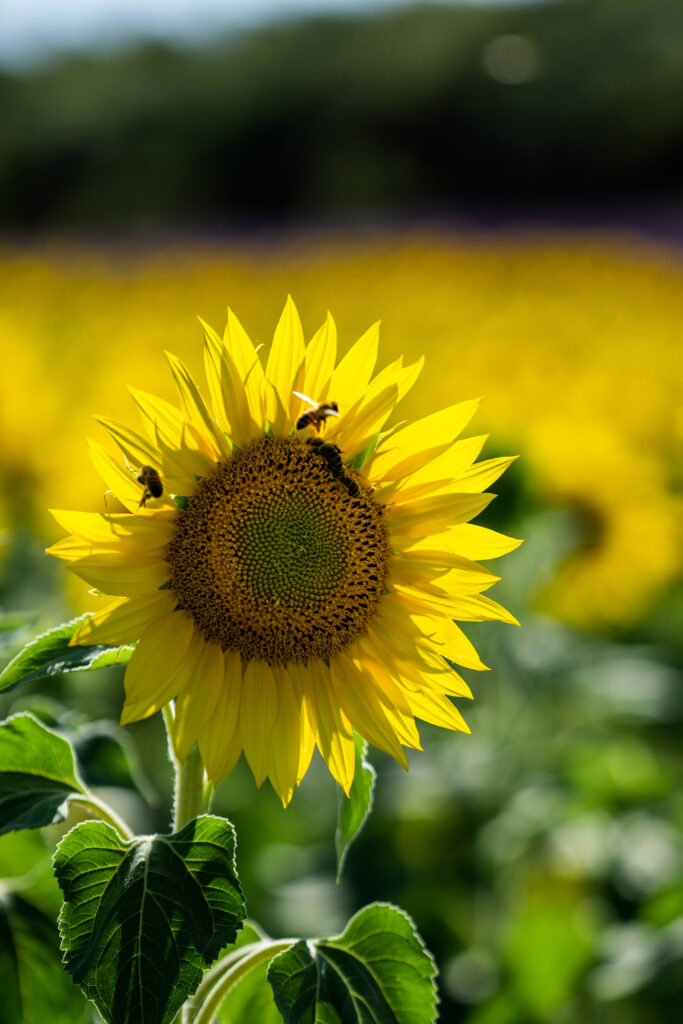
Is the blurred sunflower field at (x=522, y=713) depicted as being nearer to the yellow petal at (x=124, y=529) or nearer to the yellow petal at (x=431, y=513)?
the yellow petal at (x=124, y=529)

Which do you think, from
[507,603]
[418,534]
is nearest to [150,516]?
[418,534]

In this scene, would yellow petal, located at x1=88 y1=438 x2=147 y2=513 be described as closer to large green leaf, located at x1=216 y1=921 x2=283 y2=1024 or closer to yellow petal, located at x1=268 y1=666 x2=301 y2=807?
yellow petal, located at x1=268 y1=666 x2=301 y2=807

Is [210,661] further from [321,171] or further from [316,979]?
[321,171]

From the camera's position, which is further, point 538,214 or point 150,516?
point 538,214

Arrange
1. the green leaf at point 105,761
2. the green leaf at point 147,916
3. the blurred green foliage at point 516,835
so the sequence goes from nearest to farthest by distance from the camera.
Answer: the green leaf at point 147,916, the green leaf at point 105,761, the blurred green foliage at point 516,835

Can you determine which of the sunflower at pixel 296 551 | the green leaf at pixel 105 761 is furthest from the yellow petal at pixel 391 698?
the green leaf at pixel 105 761

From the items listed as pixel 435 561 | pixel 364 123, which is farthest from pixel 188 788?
pixel 364 123

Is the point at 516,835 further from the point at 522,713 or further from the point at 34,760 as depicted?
the point at 34,760
